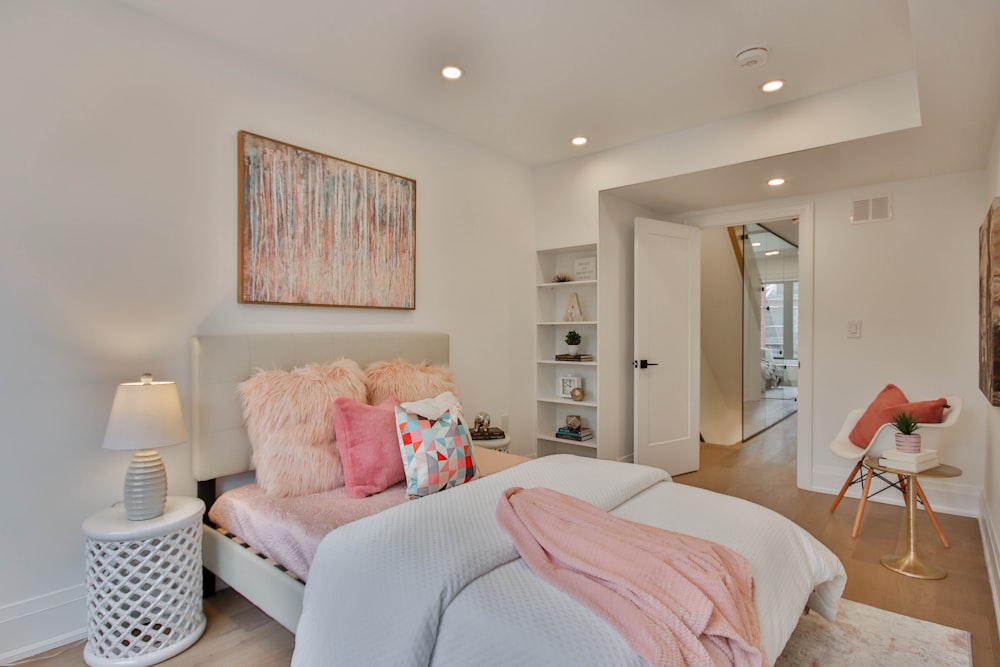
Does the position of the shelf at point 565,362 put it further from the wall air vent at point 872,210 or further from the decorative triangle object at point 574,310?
the wall air vent at point 872,210

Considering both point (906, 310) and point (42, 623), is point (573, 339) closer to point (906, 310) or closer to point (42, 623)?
point (906, 310)

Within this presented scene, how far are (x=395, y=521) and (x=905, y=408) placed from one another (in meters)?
3.08

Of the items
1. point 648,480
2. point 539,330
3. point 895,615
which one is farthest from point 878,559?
point 539,330

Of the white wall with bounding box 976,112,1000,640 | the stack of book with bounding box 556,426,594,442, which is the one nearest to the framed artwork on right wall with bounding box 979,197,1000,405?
the white wall with bounding box 976,112,1000,640

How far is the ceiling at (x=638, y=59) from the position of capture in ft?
7.14

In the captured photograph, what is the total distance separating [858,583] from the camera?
8.16 ft

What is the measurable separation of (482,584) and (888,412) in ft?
9.77

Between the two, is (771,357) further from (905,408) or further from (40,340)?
(40,340)

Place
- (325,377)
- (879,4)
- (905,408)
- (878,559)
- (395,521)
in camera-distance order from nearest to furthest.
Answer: (395,521) < (879,4) < (325,377) < (878,559) < (905,408)

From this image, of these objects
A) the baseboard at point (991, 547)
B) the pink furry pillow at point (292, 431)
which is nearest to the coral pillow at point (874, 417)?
the baseboard at point (991, 547)

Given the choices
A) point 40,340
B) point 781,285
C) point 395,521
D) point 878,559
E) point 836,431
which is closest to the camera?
point 395,521

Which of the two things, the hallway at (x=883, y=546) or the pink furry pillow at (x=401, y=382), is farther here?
the pink furry pillow at (x=401, y=382)

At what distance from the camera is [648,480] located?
2180 millimetres

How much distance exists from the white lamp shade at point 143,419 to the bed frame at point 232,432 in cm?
31
